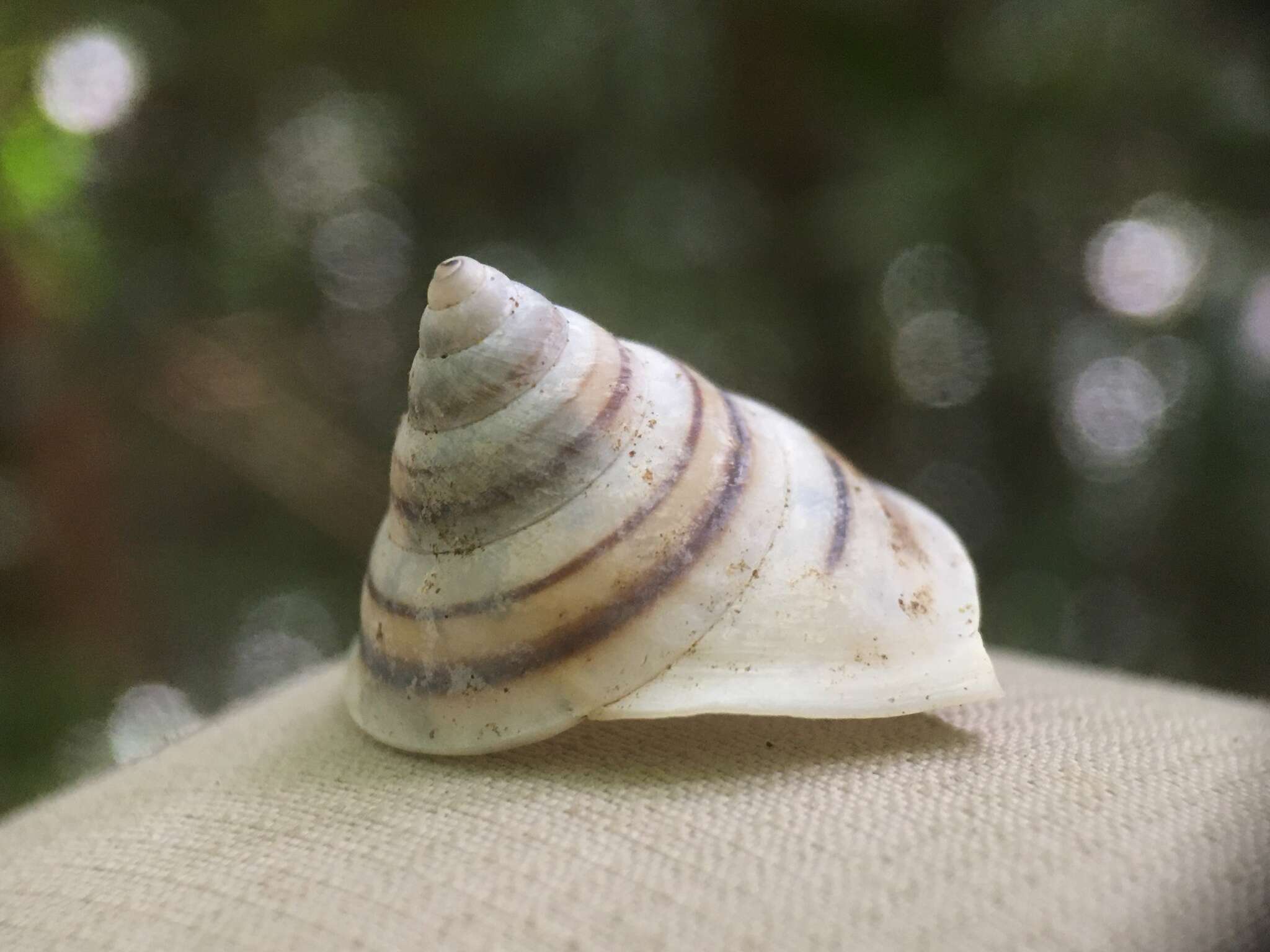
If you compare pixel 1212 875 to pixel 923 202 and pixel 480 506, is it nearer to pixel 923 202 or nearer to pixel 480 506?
pixel 480 506

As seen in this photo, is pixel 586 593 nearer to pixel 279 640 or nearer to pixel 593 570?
pixel 593 570

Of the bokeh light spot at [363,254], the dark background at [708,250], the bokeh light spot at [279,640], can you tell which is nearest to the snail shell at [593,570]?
the dark background at [708,250]

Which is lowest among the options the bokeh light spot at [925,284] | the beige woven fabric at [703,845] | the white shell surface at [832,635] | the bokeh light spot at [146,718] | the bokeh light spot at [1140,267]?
the bokeh light spot at [146,718]

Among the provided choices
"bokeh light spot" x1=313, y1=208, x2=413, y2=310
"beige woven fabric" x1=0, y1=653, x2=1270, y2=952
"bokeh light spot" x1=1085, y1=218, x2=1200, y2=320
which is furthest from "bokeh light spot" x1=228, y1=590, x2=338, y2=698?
"bokeh light spot" x1=1085, y1=218, x2=1200, y2=320

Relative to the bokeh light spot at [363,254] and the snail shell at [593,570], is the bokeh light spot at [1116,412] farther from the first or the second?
the bokeh light spot at [363,254]

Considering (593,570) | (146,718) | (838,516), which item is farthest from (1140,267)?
(146,718)
